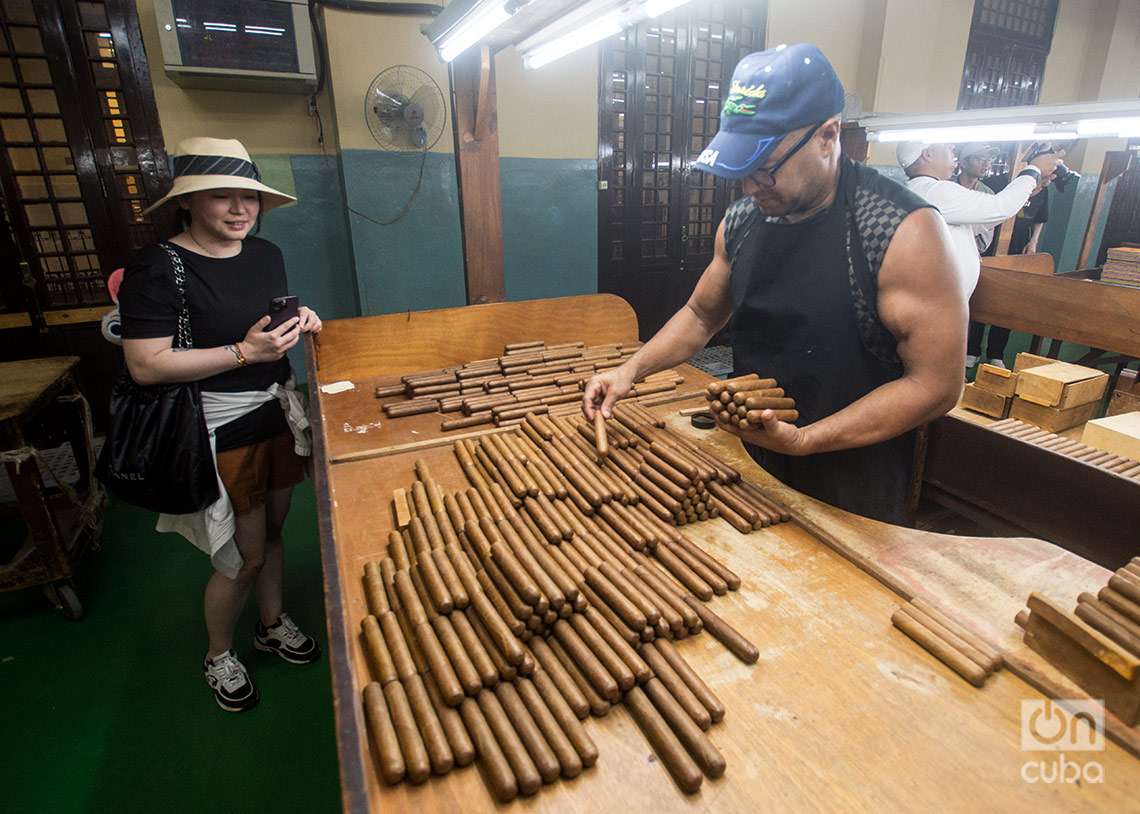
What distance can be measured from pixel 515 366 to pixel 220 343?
1731 millimetres


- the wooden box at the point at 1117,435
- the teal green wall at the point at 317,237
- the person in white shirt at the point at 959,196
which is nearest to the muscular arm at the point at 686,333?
the person in white shirt at the point at 959,196

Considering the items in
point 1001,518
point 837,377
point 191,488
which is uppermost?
point 837,377

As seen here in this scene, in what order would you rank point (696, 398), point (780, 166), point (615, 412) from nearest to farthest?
point (780, 166)
point (615, 412)
point (696, 398)

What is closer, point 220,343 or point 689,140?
point 220,343

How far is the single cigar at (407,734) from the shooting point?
3.92 feet

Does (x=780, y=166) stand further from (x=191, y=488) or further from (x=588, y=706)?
(x=191, y=488)

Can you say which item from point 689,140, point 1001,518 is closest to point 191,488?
A: point 1001,518

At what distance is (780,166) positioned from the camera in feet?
6.77

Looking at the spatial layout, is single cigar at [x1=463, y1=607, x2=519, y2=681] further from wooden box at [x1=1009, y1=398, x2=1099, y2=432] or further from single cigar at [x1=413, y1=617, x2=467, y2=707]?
wooden box at [x1=1009, y1=398, x2=1099, y2=432]

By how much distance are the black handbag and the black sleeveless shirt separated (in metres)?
2.45

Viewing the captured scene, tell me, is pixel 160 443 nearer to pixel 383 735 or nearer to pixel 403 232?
pixel 383 735

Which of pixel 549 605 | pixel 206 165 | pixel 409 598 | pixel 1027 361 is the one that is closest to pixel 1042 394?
pixel 1027 361

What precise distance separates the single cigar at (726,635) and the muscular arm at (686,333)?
1.24 metres

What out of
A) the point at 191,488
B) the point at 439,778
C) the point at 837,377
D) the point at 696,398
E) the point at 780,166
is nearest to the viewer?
the point at 439,778
